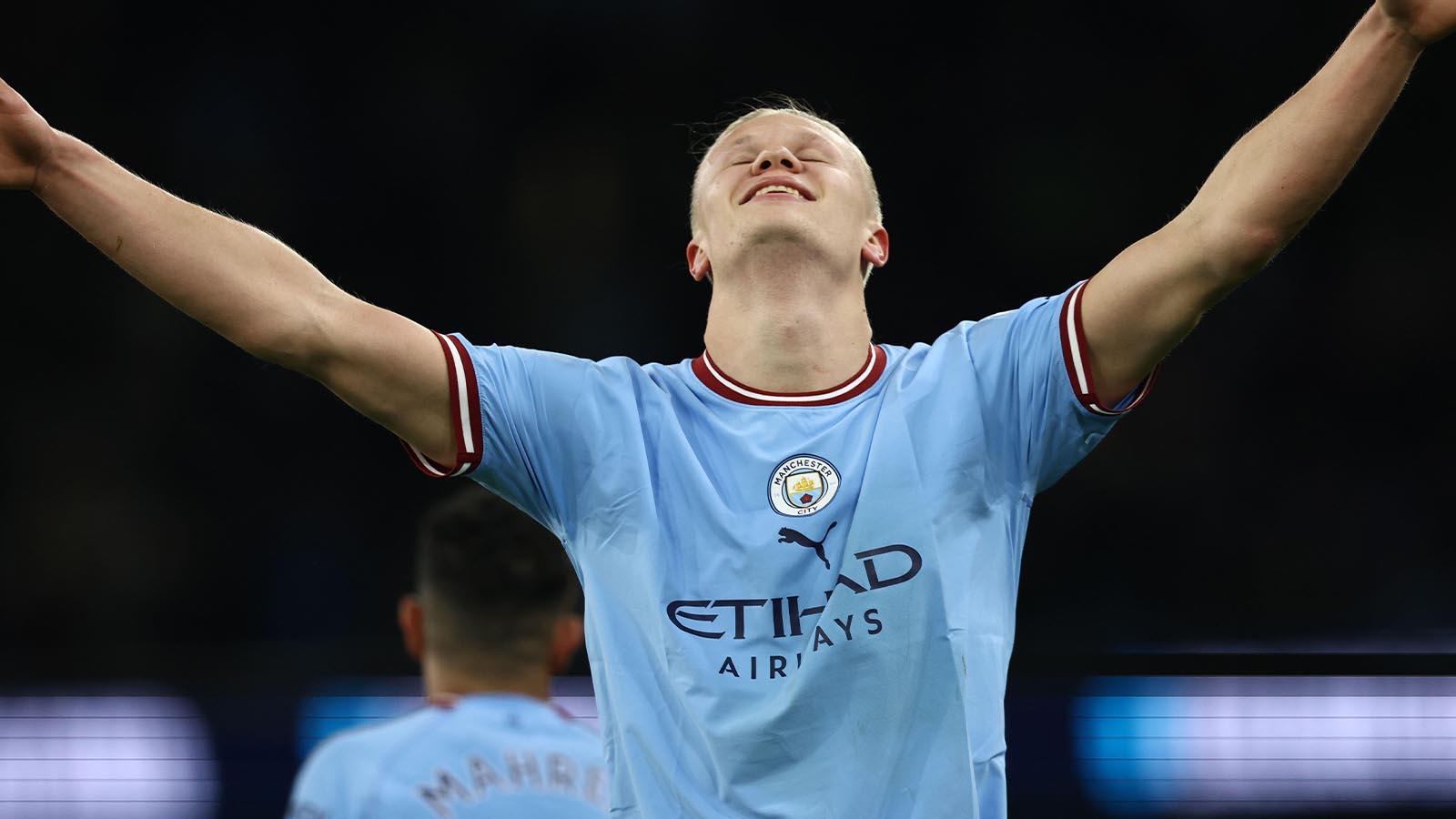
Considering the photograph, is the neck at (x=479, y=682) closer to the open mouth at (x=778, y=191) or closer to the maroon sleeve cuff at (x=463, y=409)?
the maroon sleeve cuff at (x=463, y=409)

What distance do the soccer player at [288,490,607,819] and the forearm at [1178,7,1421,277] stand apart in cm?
173

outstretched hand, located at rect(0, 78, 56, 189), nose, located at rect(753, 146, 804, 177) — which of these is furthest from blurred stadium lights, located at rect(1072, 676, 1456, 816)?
outstretched hand, located at rect(0, 78, 56, 189)

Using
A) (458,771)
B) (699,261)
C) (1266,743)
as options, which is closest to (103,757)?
(458,771)

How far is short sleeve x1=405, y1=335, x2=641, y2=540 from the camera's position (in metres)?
3.00

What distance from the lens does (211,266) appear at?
2785 millimetres

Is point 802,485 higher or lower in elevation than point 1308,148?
lower

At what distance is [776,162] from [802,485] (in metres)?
0.91

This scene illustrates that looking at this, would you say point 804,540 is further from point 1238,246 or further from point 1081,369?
point 1238,246

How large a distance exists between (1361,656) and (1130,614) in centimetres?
211

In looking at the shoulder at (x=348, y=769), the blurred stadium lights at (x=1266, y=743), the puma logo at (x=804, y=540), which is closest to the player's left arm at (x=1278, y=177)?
the puma logo at (x=804, y=540)

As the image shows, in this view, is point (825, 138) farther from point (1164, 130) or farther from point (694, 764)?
point (1164, 130)

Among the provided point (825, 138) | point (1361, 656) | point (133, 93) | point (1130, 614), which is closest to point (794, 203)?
point (825, 138)

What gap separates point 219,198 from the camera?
9.45 meters

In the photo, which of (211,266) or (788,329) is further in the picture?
(788,329)
